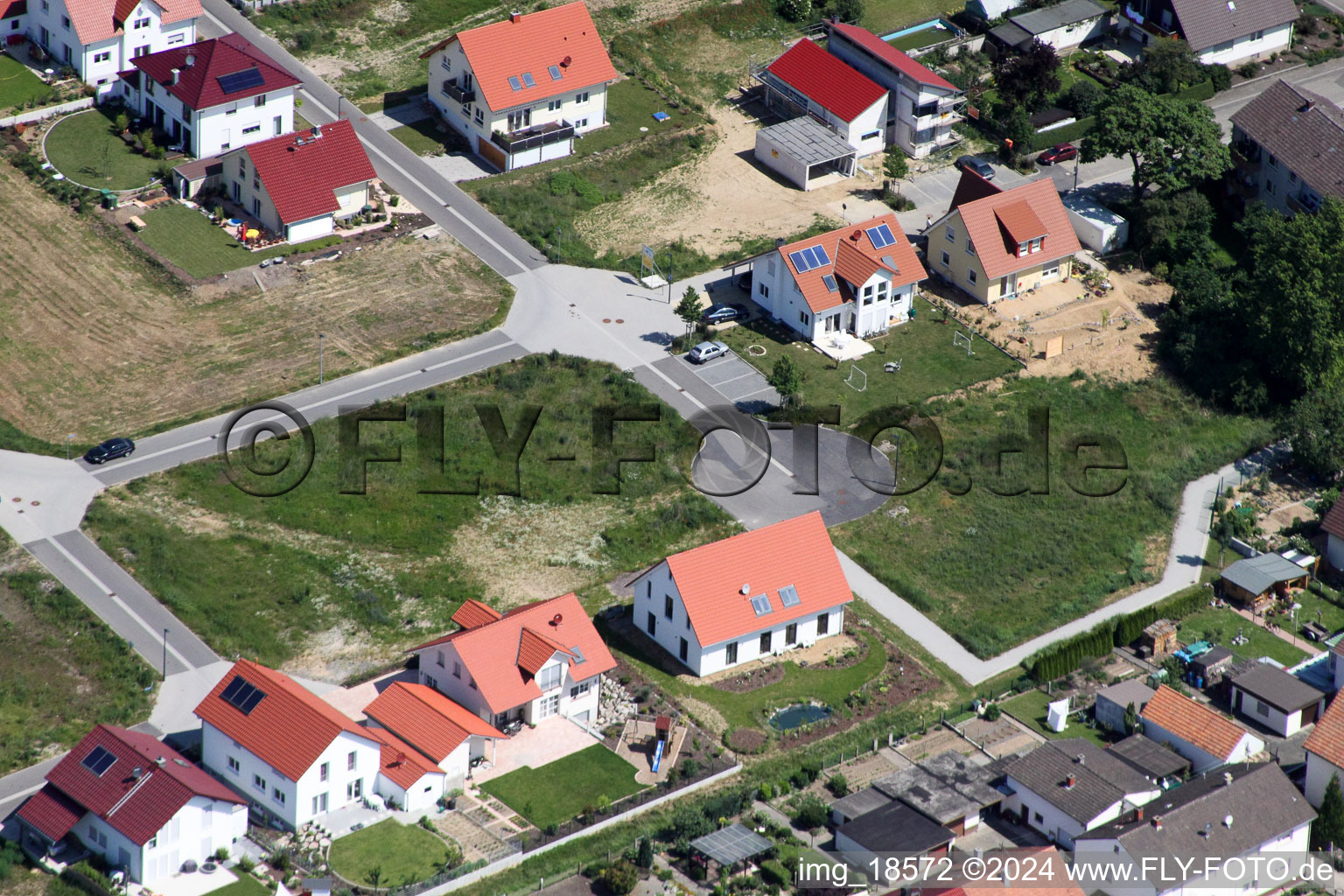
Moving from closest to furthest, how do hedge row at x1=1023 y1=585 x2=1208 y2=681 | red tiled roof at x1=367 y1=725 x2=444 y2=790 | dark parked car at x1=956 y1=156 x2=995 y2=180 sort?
red tiled roof at x1=367 y1=725 x2=444 y2=790
hedge row at x1=1023 y1=585 x2=1208 y2=681
dark parked car at x1=956 y1=156 x2=995 y2=180

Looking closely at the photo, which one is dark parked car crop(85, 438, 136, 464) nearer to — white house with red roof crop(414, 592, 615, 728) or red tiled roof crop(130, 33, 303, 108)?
white house with red roof crop(414, 592, 615, 728)

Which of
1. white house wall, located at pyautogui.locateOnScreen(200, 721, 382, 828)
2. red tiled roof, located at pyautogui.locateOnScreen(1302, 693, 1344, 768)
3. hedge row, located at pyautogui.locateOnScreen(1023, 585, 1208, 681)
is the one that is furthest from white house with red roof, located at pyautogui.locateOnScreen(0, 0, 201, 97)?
red tiled roof, located at pyautogui.locateOnScreen(1302, 693, 1344, 768)

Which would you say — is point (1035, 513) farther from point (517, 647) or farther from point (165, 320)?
point (165, 320)

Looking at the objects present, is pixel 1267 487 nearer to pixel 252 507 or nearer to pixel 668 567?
pixel 668 567

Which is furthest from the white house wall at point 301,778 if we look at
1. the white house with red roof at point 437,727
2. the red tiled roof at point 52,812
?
the red tiled roof at point 52,812

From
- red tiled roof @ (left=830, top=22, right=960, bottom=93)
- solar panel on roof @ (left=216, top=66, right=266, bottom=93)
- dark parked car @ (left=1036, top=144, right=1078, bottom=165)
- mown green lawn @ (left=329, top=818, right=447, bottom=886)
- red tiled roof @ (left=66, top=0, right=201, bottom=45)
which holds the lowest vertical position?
mown green lawn @ (left=329, top=818, right=447, bottom=886)

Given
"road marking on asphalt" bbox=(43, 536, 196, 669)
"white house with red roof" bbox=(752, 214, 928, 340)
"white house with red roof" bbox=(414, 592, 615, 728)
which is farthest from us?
"white house with red roof" bbox=(752, 214, 928, 340)

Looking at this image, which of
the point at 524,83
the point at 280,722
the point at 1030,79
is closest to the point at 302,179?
the point at 524,83
